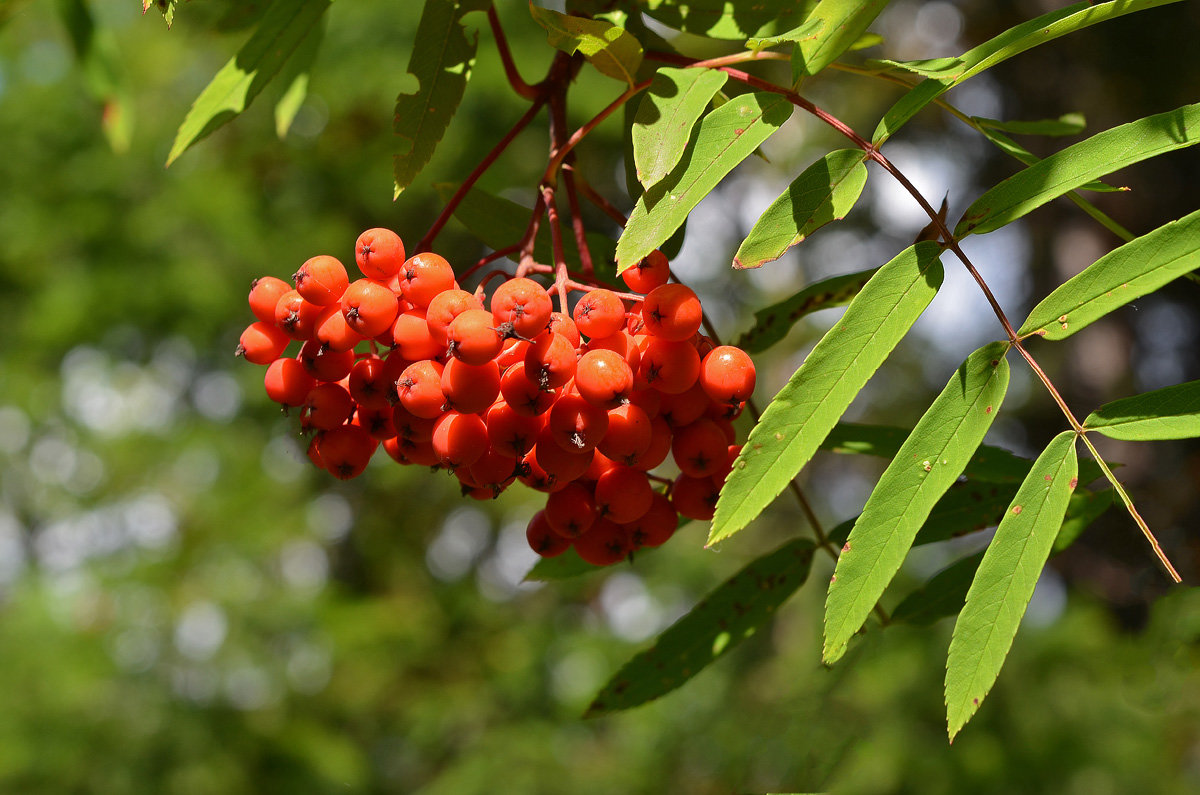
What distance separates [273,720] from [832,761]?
5069 mm

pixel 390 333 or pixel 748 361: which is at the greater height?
pixel 390 333

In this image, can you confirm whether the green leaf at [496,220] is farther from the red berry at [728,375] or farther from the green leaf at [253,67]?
the red berry at [728,375]

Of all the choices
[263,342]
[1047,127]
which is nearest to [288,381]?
[263,342]

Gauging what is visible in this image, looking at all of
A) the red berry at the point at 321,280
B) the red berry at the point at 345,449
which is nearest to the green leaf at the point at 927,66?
the red berry at the point at 321,280

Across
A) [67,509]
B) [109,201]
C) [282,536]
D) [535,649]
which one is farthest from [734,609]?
[67,509]

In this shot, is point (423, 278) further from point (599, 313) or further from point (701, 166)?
point (701, 166)

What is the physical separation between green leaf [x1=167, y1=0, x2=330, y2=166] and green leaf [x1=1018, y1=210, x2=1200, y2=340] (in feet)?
3.25

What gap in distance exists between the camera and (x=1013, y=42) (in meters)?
0.90

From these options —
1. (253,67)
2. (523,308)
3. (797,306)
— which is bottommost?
(797,306)

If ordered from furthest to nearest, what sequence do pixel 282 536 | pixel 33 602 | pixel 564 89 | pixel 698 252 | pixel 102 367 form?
pixel 698 252
pixel 102 367
pixel 282 536
pixel 33 602
pixel 564 89

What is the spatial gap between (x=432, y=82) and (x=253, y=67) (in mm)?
299

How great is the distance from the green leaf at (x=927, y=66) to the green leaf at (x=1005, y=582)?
0.40 m

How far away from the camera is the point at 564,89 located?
1178 millimetres

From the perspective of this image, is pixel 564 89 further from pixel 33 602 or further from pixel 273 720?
pixel 33 602
